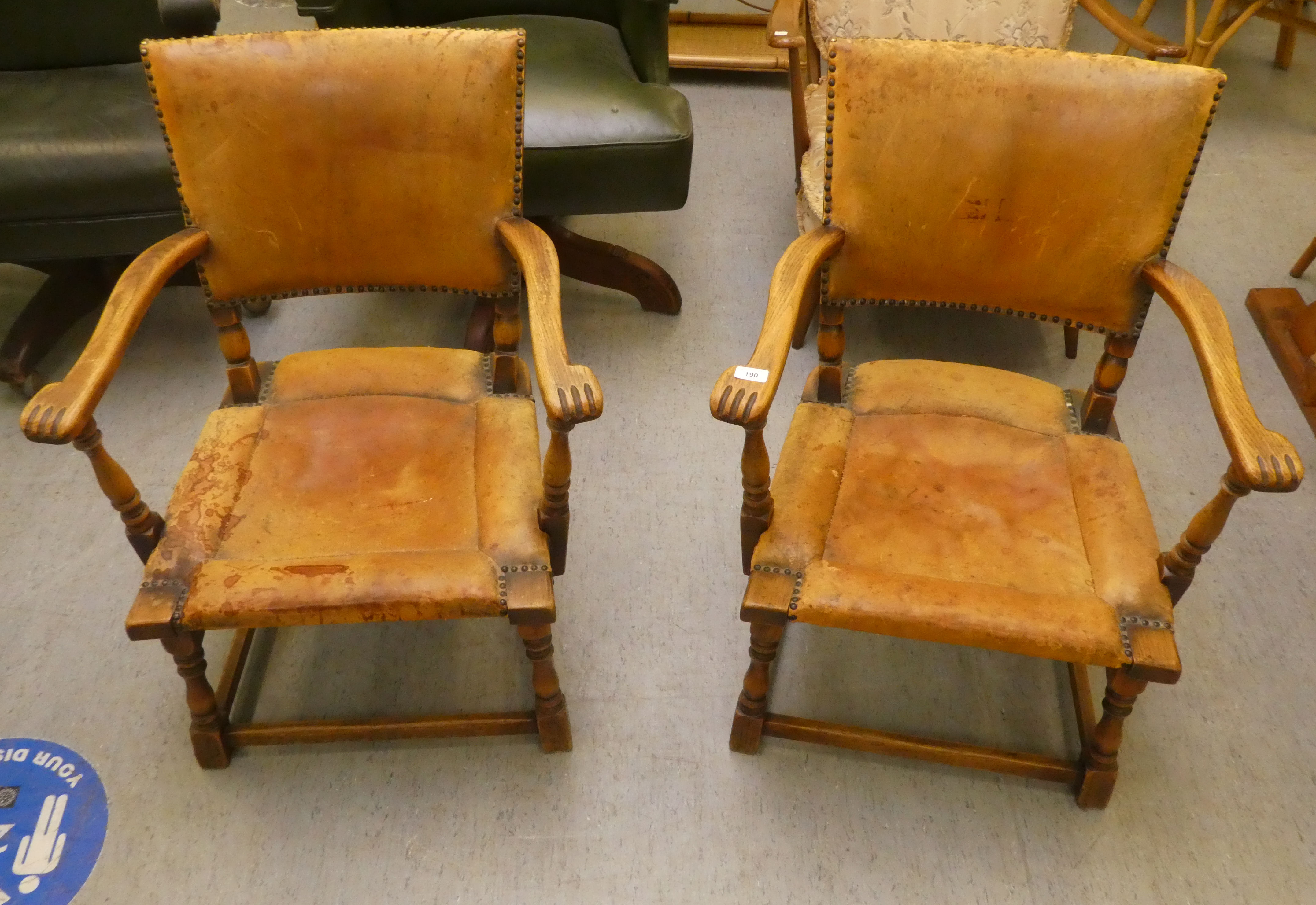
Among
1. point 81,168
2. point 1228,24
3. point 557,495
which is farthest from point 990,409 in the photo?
point 1228,24

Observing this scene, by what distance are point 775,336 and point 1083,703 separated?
0.80m

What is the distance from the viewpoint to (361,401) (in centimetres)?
149

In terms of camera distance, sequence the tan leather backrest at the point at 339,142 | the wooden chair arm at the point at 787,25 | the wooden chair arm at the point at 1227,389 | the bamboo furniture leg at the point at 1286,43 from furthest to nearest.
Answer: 1. the bamboo furniture leg at the point at 1286,43
2. the wooden chair arm at the point at 787,25
3. the tan leather backrest at the point at 339,142
4. the wooden chair arm at the point at 1227,389

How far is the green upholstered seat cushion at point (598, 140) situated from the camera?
A: 1.89m

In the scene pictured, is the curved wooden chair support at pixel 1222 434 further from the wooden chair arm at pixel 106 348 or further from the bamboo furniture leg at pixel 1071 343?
the wooden chair arm at pixel 106 348

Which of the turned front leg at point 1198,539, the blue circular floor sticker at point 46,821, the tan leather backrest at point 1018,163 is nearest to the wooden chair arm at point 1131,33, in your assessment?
the tan leather backrest at point 1018,163

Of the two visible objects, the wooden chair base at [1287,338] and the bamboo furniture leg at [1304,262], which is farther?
the bamboo furniture leg at [1304,262]

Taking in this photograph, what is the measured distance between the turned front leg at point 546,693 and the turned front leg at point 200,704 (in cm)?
44

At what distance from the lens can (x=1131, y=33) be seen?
2164mm

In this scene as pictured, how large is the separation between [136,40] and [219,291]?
1081mm

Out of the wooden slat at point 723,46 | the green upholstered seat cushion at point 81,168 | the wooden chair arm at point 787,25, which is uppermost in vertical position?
the wooden chair arm at point 787,25

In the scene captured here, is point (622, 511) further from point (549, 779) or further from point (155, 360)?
point (155, 360)

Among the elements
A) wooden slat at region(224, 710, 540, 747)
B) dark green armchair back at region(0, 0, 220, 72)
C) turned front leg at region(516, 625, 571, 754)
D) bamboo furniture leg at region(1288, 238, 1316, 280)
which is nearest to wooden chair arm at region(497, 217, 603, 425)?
turned front leg at region(516, 625, 571, 754)

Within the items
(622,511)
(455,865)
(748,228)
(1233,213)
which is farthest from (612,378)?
(1233,213)
